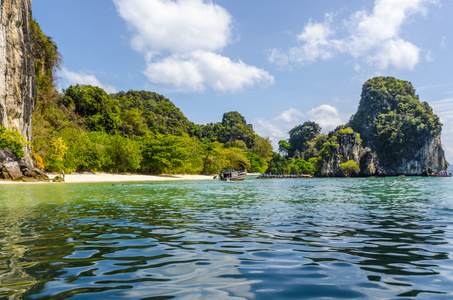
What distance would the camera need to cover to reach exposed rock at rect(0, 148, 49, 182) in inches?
1449

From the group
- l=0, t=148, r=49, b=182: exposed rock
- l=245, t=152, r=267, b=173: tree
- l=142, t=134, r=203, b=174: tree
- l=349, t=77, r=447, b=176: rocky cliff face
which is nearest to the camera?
l=0, t=148, r=49, b=182: exposed rock

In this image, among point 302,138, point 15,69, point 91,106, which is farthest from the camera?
point 302,138

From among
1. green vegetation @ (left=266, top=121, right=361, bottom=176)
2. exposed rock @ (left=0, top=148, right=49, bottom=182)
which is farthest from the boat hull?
green vegetation @ (left=266, top=121, right=361, bottom=176)

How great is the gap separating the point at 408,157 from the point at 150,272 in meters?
155

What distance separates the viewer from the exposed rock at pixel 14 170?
36.8 m

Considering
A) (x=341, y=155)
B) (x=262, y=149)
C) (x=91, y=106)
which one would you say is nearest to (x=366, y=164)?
(x=341, y=155)

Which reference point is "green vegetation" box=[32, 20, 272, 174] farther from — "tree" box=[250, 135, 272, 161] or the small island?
"tree" box=[250, 135, 272, 161]

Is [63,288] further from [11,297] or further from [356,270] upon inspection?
[356,270]

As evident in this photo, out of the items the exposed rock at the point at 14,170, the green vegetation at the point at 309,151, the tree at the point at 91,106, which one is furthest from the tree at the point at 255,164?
the exposed rock at the point at 14,170

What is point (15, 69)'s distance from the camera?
41.0 m

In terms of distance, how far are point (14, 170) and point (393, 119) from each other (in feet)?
520

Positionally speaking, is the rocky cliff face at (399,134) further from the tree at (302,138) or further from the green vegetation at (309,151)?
the tree at (302,138)

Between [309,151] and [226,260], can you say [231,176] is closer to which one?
[226,260]

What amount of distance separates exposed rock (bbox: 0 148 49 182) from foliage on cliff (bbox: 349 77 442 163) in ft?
466
